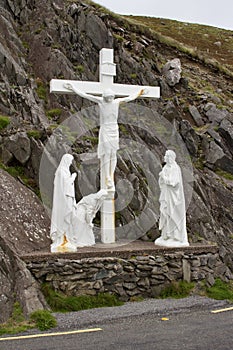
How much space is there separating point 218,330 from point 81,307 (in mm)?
A: 3009

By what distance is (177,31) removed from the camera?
186 feet

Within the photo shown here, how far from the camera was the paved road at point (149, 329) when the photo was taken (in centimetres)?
718

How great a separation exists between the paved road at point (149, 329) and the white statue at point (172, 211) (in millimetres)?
1714

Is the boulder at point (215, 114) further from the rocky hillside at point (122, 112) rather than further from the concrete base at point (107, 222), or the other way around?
the concrete base at point (107, 222)

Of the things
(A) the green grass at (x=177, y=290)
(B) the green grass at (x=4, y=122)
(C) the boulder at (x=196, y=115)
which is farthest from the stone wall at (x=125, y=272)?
(C) the boulder at (x=196, y=115)

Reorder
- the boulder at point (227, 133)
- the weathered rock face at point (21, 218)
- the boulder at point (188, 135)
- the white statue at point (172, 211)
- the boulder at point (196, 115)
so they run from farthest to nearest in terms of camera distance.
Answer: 1. the boulder at point (196, 115)
2. the boulder at point (227, 133)
3. the boulder at point (188, 135)
4. the white statue at point (172, 211)
5. the weathered rock face at point (21, 218)

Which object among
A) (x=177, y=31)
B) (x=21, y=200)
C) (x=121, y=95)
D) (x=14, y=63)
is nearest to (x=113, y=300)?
(x=21, y=200)

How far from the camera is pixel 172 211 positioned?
37.8ft

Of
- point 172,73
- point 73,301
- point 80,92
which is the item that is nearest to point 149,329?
point 73,301

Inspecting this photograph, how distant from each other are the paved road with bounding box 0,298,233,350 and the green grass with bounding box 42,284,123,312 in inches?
14.2

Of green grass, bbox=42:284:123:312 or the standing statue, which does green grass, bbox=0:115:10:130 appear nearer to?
the standing statue

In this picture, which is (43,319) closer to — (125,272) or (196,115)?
(125,272)

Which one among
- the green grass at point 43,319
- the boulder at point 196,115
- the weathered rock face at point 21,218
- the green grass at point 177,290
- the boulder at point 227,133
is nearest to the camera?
the green grass at point 43,319

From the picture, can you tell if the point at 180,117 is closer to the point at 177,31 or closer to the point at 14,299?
the point at 14,299
